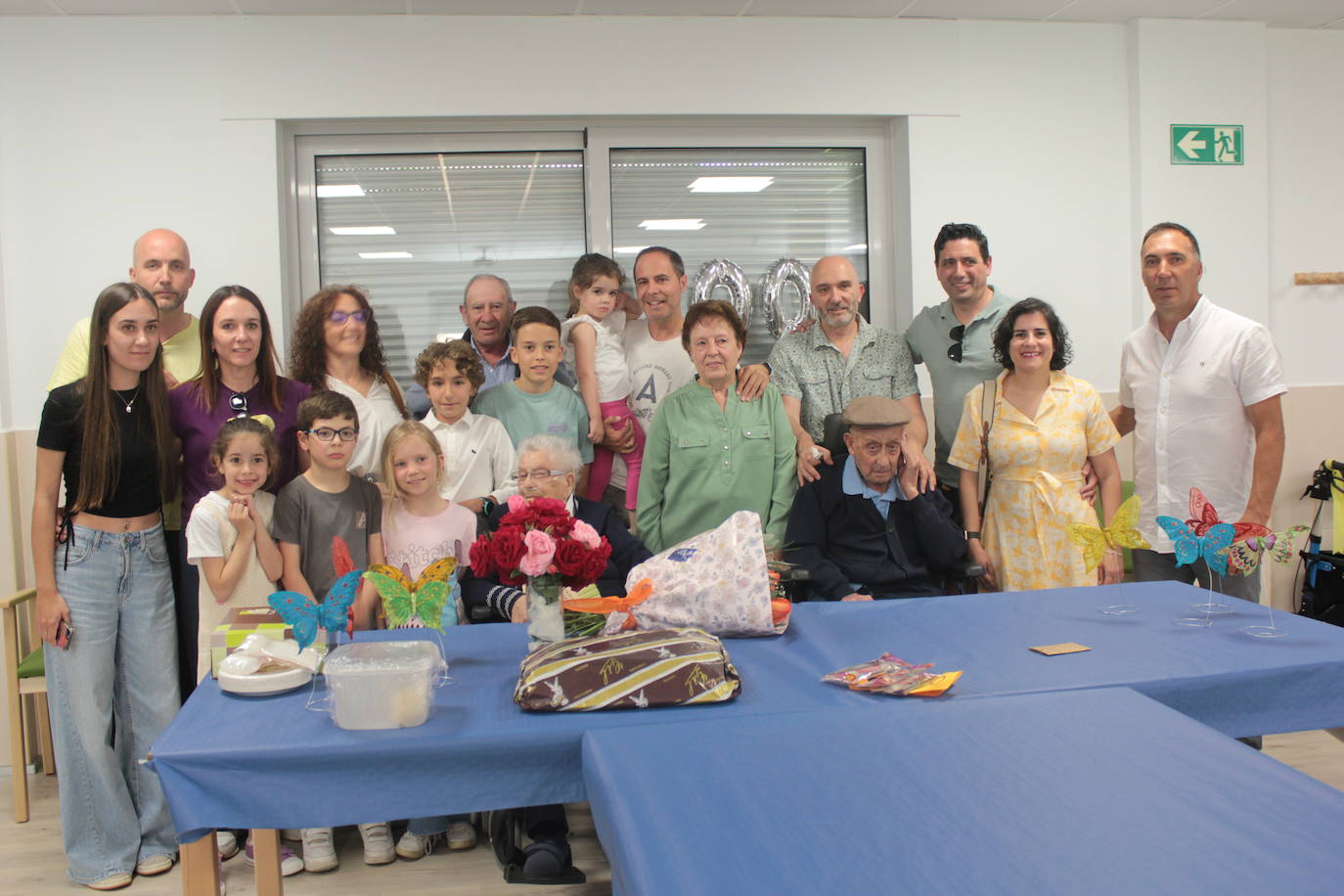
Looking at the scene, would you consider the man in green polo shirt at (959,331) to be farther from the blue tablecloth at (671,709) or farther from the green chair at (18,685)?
the green chair at (18,685)

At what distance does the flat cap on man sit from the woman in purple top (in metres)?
1.65

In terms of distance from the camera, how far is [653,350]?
3.67 meters

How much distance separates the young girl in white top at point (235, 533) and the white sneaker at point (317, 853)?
60cm

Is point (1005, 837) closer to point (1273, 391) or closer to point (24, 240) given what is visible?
point (1273, 391)

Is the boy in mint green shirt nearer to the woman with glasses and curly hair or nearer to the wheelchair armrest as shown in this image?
the woman with glasses and curly hair

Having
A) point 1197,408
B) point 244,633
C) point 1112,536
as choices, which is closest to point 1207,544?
point 1112,536

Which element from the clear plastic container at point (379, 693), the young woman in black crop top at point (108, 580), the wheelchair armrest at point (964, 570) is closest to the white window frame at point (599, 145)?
the young woman in black crop top at point (108, 580)

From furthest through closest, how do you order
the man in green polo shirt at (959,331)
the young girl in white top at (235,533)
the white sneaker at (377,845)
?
the man in green polo shirt at (959,331), the white sneaker at (377,845), the young girl in white top at (235,533)

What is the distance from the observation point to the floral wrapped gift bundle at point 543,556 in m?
2.05

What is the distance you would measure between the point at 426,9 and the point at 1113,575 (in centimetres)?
332

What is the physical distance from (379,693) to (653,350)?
2.15 metres

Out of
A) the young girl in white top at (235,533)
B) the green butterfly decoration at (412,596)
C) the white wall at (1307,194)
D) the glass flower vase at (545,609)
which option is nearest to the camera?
the green butterfly decoration at (412,596)

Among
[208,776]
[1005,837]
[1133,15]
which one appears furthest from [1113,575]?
[1133,15]

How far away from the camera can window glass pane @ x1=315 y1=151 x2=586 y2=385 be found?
437 cm
